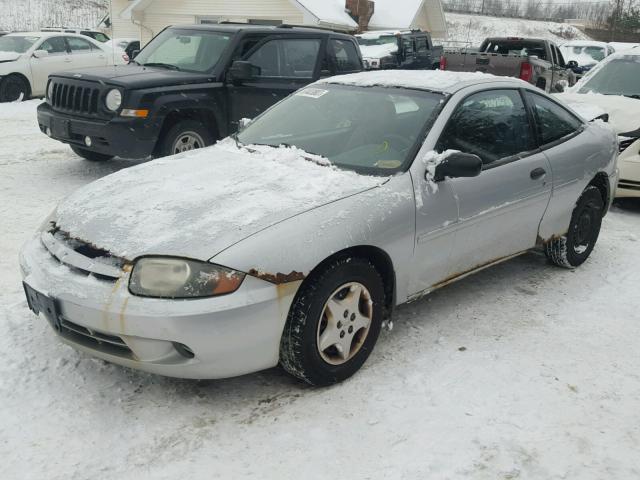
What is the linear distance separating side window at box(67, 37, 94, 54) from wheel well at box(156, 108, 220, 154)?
9008mm

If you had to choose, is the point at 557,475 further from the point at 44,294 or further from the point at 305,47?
the point at 305,47

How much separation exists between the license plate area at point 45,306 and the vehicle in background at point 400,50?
15.1 meters

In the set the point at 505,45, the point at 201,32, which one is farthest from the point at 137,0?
the point at 201,32

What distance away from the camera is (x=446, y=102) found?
392 centimetres

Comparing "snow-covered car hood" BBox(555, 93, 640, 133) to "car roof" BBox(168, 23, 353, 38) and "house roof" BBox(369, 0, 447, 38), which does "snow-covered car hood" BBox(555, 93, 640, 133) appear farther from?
"house roof" BBox(369, 0, 447, 38)

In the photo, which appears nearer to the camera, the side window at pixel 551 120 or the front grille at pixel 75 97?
the side window at pixel 551 120

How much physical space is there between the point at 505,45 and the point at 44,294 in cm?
1462

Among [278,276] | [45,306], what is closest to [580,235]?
[278,276]

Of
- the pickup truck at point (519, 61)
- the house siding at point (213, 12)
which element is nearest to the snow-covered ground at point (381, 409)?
the pickup truck at point (519, 61)

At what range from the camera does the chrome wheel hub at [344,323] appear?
123 inches

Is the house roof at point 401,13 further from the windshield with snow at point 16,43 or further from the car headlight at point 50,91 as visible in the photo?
the car headlight at point 50,91

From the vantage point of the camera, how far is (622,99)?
7.80 m

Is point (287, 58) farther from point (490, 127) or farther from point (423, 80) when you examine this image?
point (490, 127)

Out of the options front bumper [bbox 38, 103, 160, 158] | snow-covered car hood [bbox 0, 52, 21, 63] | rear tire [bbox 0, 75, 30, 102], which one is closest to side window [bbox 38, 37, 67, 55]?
snow-covered car hood [bbox 0, 52, 21, 63]
